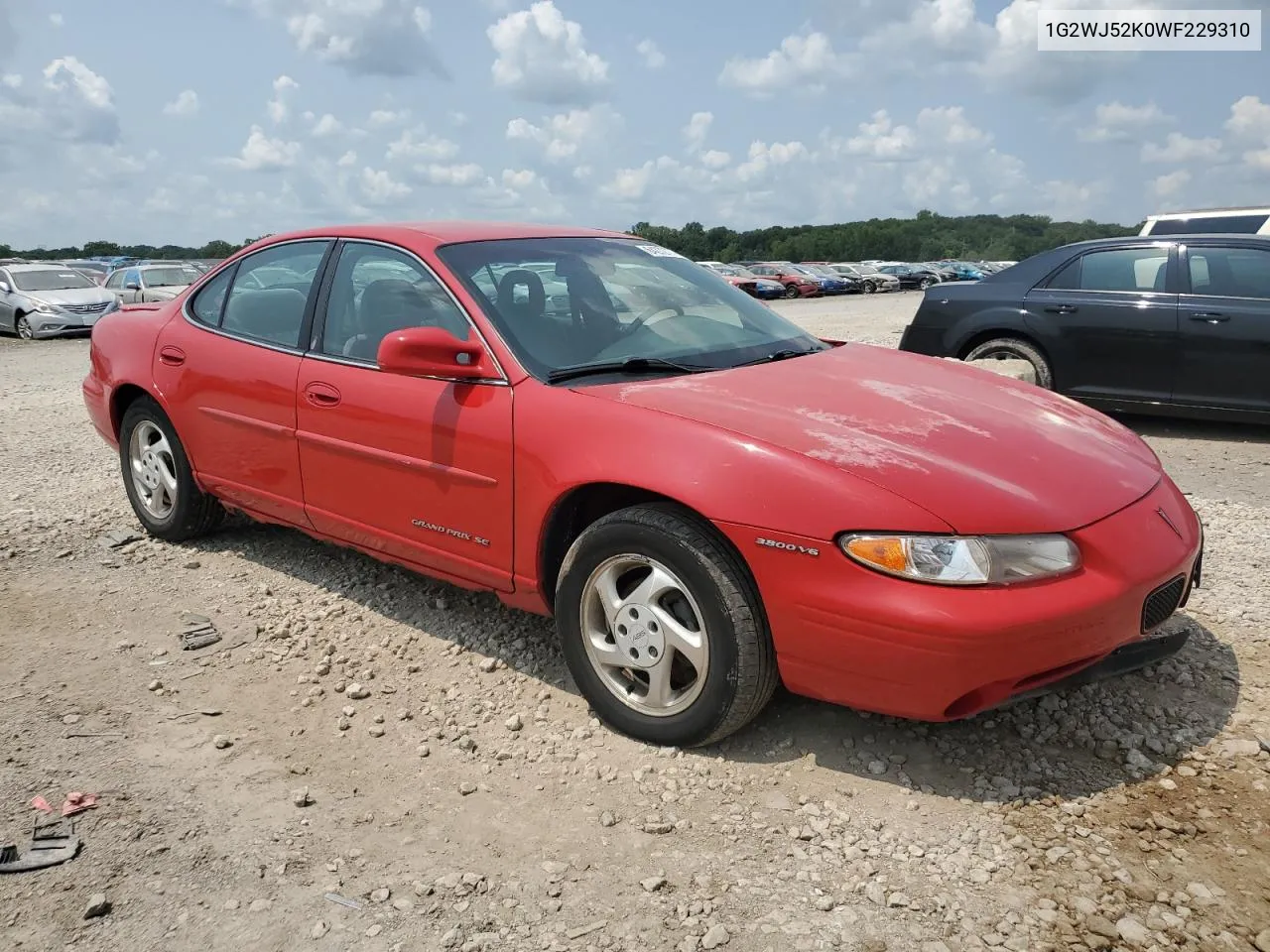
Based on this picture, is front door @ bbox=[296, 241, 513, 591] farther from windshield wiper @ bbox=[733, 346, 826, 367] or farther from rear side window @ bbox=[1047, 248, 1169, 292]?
rear side window @ bbox=[1047, 248, 1169, 292]

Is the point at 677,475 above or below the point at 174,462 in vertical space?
above

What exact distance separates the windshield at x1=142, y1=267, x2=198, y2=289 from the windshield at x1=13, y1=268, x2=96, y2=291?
1.22 meters

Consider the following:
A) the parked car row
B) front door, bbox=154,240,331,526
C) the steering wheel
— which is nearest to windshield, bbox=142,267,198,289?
the parked car row

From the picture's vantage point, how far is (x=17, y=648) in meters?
3.90

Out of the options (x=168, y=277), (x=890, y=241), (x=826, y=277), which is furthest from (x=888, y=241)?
(x=168, y=277)

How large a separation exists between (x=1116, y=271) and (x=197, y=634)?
6.88 metres

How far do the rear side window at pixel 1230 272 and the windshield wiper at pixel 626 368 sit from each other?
5.51 meters

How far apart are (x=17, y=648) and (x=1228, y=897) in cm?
411

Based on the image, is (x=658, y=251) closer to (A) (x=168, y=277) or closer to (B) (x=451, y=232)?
(B) (x=451, y=232)

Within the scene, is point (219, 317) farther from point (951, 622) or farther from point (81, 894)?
point (951, 622)

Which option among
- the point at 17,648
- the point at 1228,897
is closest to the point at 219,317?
the point at 17,648

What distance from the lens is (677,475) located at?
2.87 m

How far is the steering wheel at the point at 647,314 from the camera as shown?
366 cm

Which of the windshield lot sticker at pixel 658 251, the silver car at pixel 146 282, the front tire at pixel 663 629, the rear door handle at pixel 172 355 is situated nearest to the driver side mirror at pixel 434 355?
the front tire at pixel 663 629
